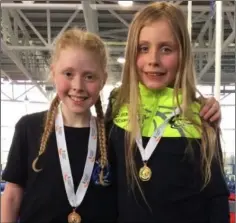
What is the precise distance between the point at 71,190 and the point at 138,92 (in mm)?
441

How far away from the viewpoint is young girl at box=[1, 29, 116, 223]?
1.67 m

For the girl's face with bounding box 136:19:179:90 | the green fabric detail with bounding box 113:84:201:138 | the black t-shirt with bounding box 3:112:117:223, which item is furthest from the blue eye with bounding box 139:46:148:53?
the black t-shirt with bounding box 3:112:117:223

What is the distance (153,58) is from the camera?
161 centimetres

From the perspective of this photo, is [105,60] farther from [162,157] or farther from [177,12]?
[162,157]

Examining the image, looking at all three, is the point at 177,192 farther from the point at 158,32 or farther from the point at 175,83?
the point at 158,32

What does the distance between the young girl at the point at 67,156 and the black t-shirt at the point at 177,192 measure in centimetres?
15

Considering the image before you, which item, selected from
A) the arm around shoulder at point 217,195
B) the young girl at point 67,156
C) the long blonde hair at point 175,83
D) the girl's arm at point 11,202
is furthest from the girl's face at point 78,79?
the arm around shoulder at point 217,195

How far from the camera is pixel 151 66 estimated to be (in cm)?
162

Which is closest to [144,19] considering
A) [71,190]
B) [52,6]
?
[71,190]

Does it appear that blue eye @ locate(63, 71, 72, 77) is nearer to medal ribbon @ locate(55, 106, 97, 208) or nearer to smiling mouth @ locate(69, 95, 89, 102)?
smiling mouth @ locate(69, 95, 89, 102)

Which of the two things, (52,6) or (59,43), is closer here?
(59,43)

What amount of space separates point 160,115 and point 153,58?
214mm

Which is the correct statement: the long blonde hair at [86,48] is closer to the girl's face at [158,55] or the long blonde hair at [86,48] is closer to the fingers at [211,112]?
the girl's face at [158,55]

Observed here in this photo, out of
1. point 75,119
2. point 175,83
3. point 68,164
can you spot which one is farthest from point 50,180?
point 175,83
